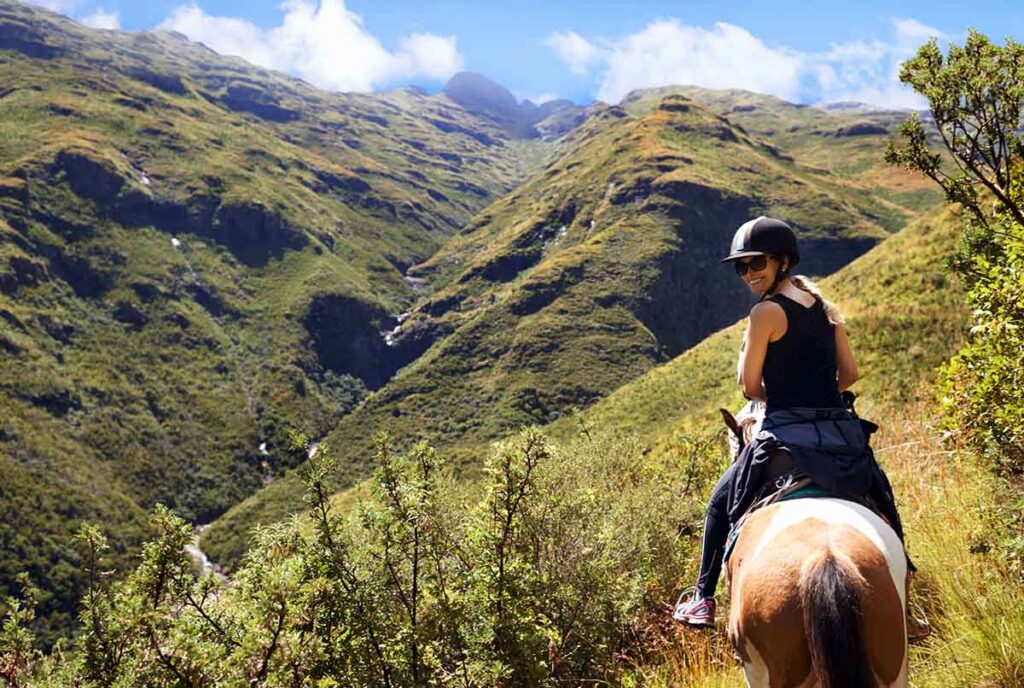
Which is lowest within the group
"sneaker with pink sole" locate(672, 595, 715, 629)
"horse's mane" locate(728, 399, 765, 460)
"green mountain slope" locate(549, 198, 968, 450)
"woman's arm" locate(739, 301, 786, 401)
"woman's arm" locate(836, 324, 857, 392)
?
"green mountain slope" locate(549, 198, 968, 450)

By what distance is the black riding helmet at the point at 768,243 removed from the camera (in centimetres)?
470

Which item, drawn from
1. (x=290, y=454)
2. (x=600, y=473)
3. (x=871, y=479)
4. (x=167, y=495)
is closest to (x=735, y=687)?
(x=871, y=479)

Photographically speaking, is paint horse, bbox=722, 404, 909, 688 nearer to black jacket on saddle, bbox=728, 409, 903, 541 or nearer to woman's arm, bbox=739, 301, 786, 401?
black jacket on saddle, bbox=728, 409, 903, 541

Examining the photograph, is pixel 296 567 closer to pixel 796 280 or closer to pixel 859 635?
pixel 859 635

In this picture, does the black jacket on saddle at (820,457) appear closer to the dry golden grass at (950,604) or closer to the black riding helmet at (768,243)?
the black riding helmet at (768,243)

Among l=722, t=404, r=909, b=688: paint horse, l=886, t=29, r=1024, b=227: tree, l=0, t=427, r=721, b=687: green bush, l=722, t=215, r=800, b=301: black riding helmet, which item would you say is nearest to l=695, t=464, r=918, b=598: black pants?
l=722, t=404, r=909, b=688: paint horse

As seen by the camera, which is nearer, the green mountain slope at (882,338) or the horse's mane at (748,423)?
the horse's mane at (748,423)

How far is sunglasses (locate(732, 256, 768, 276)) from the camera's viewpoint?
474cm

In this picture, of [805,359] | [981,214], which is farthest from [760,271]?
[981,214]

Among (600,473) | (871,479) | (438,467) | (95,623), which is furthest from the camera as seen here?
(600,473)

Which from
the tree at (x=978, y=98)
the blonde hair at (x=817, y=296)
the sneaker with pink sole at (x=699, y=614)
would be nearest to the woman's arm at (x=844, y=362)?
the blonde hair at (x=817, y=296)

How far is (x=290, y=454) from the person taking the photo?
5.10 meters

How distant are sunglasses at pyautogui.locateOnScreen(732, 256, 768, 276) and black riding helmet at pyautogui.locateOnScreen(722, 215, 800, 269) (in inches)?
2.4

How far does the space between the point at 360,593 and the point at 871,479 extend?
413 cm
